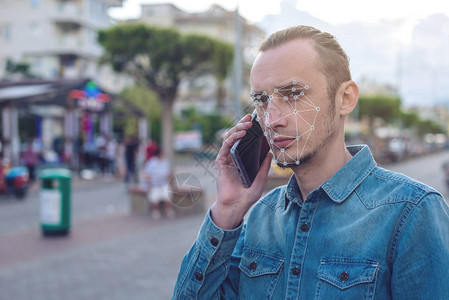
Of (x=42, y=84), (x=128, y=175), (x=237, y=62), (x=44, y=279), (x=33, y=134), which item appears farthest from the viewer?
(x=33, y=134)

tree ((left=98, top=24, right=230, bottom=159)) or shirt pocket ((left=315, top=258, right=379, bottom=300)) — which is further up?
shirt pocket ((left=315, top=258, right=379, bottom=300))

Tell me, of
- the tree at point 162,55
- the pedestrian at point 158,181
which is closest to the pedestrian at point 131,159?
the pedestrian at point 158,181

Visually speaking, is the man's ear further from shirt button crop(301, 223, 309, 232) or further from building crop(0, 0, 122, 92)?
building crop(0, 0, 122, 92)

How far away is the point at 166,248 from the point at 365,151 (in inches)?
288

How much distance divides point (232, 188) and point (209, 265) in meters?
0.26

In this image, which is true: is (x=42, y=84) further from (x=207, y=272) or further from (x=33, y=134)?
(x=207, y=272)

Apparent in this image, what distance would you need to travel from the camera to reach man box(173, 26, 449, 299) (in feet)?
4.74

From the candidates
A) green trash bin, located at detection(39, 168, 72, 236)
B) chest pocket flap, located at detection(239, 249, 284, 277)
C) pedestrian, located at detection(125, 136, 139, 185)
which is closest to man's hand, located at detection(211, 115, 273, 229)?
chest pocket flap, located at detection(239, 249, 284, 277)

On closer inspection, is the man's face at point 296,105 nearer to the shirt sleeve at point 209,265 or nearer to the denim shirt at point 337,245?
the denim shirt at point 337,245

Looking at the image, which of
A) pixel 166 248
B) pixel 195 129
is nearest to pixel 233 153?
pixel 166 248

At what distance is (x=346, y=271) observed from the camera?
4.93ft

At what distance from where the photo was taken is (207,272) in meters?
1.81

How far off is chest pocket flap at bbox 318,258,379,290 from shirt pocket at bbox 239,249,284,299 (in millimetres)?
191

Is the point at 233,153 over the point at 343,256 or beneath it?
over
